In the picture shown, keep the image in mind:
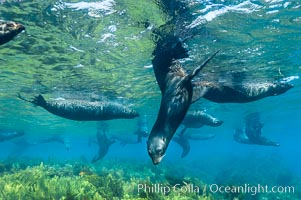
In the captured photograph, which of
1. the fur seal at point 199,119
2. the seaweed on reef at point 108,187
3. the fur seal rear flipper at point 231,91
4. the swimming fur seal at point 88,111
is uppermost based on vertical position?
the fur seal rear flipper at point 231,91

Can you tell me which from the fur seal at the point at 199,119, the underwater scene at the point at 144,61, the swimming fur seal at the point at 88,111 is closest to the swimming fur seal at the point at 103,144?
the underwater scene at the point at 144,61

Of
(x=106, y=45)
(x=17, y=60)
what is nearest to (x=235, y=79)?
(x=106, y=45)

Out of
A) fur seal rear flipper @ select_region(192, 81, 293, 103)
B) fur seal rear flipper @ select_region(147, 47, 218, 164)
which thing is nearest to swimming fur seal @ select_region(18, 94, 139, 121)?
fur seal rear flipper @ select_region(192, 81, 293, 103)

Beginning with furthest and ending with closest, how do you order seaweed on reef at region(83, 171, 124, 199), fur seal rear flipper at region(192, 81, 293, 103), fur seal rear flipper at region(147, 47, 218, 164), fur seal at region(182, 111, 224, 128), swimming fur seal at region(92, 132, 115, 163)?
1. swimming fur seal at region(92, 132, 115, 163)
2. fur seal at region(182, 111, 224, 128)
3. seaweed on reef at region(83, 171, 124, 199)
4. fur seal rear flipper at region(192, 81, 293, 103)
5. fur seal rear flipper at region(147, 47, 218, 164)

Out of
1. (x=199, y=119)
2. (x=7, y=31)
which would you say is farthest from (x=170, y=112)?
(x=199, y=119)

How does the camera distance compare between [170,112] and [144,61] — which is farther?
[144,61]

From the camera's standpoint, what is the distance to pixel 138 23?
10.2 m

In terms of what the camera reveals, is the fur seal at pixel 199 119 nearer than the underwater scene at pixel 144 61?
No

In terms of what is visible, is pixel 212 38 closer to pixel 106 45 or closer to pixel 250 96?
pixel 250 96

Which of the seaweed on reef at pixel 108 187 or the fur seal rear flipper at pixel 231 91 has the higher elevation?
the fur seal rear flipper at pixel 231 91

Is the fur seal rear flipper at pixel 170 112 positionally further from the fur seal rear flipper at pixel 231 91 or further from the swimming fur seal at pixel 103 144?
the swimming fur seal at pixel 103 144

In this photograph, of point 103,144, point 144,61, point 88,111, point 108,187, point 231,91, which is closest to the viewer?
point 231,91

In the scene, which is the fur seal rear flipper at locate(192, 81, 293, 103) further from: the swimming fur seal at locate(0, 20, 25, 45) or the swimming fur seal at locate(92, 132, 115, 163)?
the swimming fur seal at locate(92, 132, 115, 163)

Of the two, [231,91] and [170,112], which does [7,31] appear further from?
[231,91]
